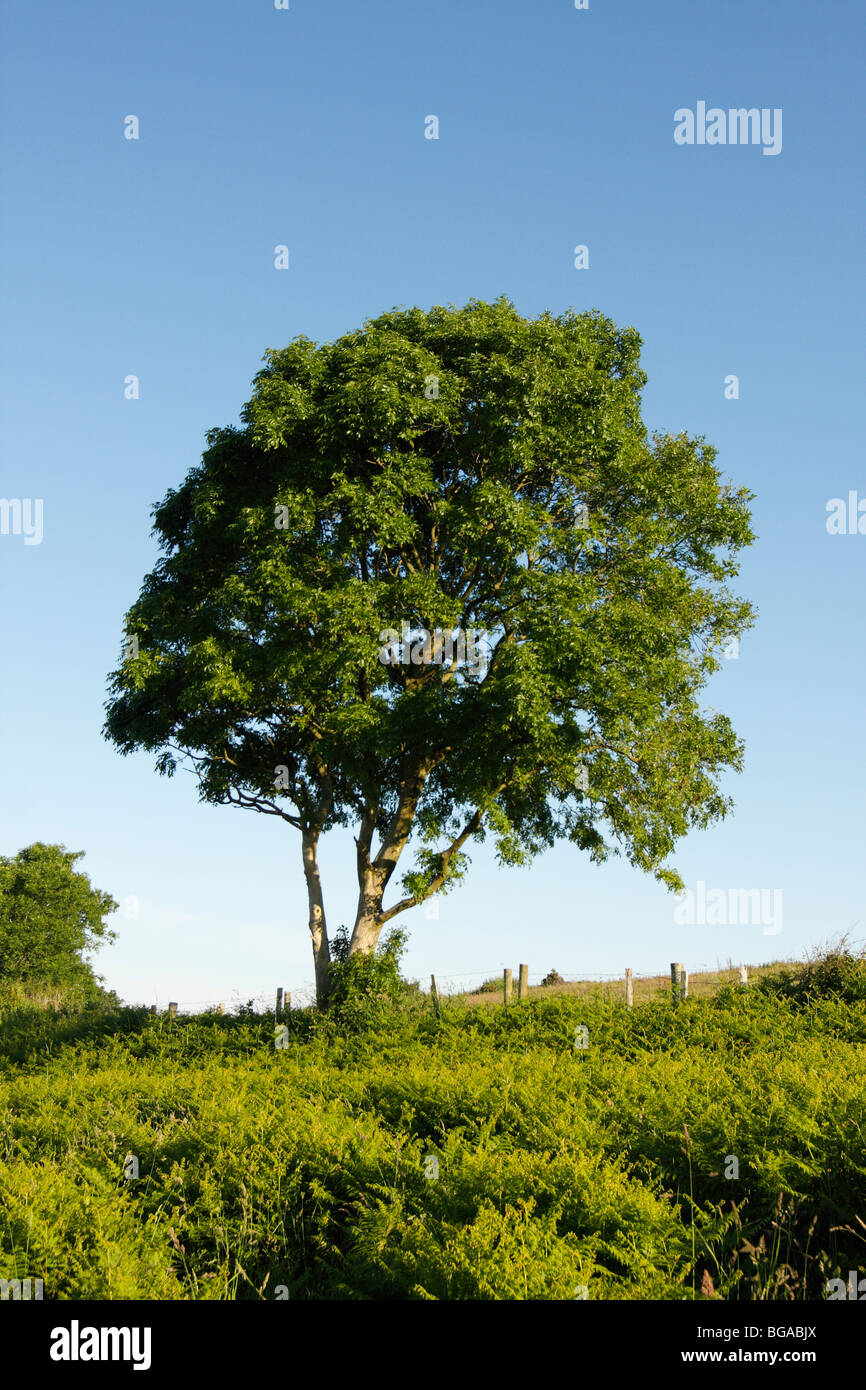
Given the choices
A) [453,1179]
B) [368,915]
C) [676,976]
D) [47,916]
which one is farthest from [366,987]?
[47,916]

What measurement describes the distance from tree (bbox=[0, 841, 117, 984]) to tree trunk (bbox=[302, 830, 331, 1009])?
4399cm

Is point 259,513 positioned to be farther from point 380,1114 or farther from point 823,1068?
point 823,1068

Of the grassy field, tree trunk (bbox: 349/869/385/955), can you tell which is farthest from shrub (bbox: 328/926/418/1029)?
the grassy field

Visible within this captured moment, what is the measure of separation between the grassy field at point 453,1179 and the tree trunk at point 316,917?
810 cm

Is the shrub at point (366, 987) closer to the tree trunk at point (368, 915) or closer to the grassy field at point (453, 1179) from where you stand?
the tree trunk at point (368, 915)

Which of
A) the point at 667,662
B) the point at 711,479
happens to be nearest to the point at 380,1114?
the point at 667,662

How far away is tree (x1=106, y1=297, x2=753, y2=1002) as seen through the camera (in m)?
21.5

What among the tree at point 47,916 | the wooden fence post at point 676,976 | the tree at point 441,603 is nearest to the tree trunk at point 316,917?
the tree at point 441,603

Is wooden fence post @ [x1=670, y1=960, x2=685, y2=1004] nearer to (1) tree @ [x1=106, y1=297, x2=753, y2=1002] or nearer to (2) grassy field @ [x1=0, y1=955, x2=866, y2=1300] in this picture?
(1) tree @ [x1=106, y1=297, x2=753, y2=1002]

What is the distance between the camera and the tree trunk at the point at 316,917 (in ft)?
78.2

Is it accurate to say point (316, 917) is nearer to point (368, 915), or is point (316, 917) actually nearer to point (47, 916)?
point (368, 915)

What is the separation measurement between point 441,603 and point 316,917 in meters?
8.37

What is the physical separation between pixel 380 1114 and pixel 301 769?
562 inches

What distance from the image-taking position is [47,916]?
217 feet
